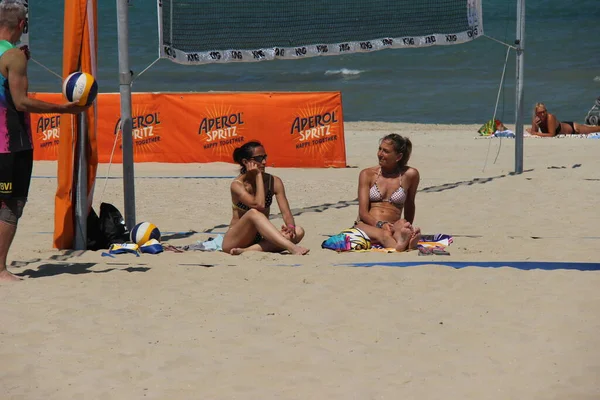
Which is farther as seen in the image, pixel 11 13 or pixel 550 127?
pixel 550 127

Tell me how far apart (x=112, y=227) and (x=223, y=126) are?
641 centimetres

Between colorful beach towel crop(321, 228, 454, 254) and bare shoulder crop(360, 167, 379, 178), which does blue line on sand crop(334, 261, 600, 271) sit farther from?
bare shoulder crop(360, 167, 379, 178)

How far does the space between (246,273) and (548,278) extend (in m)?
1.70

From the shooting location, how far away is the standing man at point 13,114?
204 inches

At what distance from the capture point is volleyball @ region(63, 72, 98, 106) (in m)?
5.54

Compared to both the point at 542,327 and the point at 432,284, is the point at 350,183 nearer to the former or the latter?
the point at 432,284

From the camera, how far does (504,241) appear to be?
7.05m

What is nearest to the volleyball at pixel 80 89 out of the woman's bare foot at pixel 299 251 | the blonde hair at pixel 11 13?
the blonde hair at pixel 11 13

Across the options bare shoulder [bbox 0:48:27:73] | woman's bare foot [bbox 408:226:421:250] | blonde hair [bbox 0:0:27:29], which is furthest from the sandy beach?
blonde hair [bbox 0:0:27:29]

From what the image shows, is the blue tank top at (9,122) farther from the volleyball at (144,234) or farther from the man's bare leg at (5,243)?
the volleyball at (144,234)

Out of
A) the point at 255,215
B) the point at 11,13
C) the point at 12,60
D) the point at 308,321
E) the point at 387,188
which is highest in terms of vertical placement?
the point at 11,13

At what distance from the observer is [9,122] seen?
5230mm

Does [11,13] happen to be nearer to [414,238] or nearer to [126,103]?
[126,103]

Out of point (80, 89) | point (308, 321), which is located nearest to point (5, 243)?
point (80, 89)
